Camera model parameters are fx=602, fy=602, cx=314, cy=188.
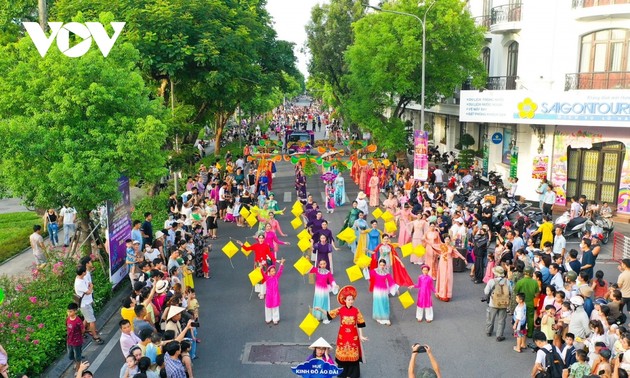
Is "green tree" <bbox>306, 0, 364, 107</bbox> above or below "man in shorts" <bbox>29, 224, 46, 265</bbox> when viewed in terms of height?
above

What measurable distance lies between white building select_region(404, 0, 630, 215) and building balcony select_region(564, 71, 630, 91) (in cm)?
3

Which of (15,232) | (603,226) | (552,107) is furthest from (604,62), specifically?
(15,232)

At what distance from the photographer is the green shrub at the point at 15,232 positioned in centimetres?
1740

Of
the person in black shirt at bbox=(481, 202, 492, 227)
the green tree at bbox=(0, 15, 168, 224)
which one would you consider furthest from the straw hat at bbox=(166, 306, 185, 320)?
the person in black shirt at bbox=(481, 202, 492, 227)

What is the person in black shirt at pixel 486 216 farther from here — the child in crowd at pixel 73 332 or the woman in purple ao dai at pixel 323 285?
the child in crowd at pixel 73 332

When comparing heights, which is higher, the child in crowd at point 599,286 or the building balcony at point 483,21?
the building balcony at point 483,21

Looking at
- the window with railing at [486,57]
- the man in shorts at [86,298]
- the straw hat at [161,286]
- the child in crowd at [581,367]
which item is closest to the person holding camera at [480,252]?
the child in crowd at [581,367]

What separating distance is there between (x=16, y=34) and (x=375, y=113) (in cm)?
1661

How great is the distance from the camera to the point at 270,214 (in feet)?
50.2

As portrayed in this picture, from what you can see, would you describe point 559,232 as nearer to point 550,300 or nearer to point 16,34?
point 550,300

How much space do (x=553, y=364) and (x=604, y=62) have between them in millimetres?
16637

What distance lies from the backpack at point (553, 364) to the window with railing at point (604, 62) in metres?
15.4

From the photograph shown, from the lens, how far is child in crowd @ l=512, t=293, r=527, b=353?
1050cm

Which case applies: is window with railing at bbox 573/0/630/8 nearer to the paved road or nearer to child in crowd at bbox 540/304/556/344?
the paved road
